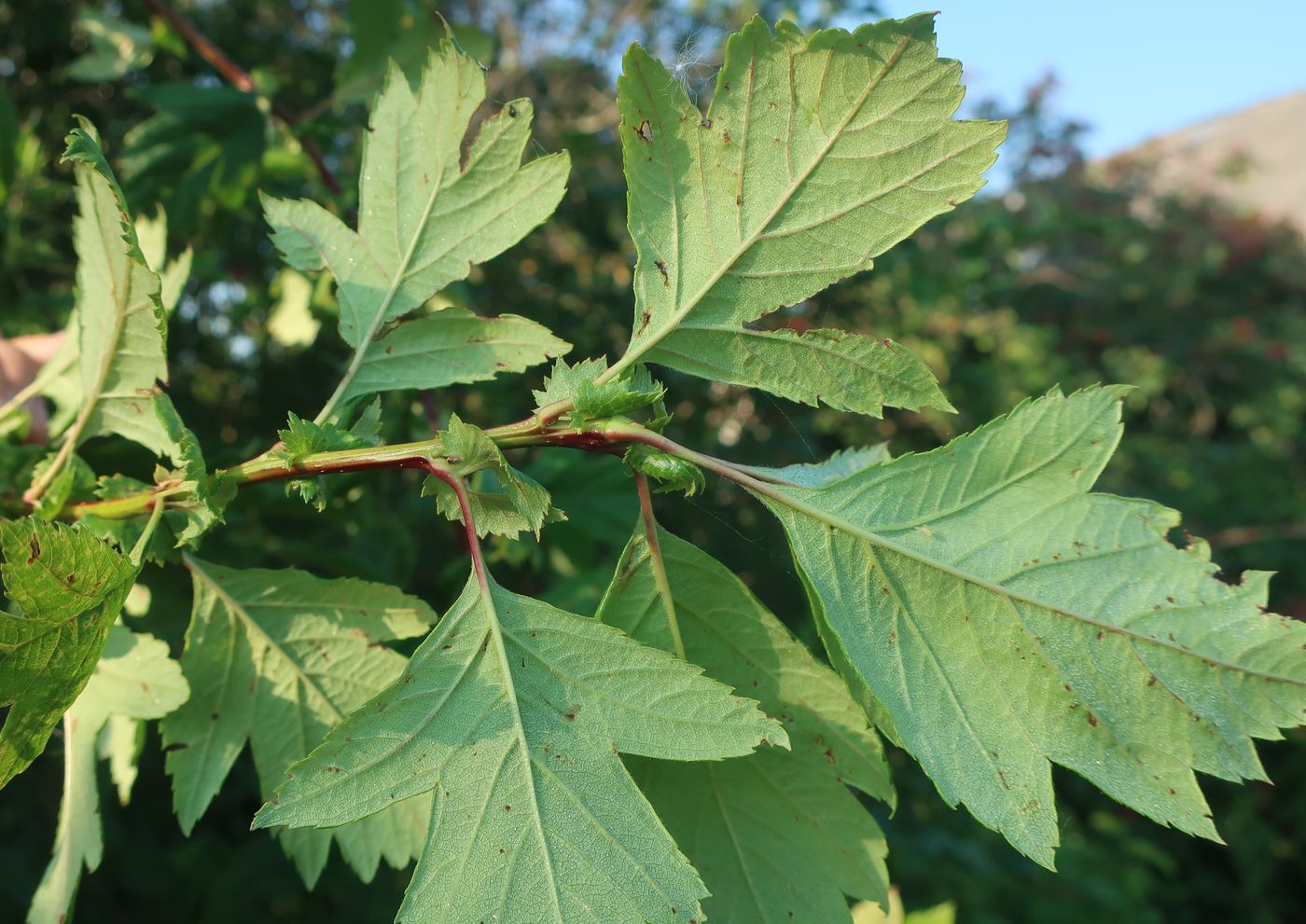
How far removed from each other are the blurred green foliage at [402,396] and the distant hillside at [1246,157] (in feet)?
17.6

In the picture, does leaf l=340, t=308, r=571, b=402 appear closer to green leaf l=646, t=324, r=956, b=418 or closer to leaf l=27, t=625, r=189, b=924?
green leaf l=646, t=324, r=956, b=418

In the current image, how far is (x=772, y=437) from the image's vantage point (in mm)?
3010

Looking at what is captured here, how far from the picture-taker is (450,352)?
879 mm

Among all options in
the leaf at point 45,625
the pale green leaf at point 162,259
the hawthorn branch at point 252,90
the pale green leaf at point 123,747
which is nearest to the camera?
the leaf at point 45,625

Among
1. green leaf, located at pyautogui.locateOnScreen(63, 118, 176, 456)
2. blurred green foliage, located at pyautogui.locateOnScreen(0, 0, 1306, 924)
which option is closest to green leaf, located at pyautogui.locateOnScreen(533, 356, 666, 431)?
blurred green foliage, located at pyautogui.locateOnScreen(0, 0, 1306, 924)

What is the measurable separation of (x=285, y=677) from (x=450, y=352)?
1.13 feet

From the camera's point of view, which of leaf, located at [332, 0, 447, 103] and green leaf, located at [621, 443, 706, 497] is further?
leaf, located at [332, 0, 447, 103]

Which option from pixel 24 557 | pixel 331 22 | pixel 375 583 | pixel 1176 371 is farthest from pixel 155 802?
pixel 1176 371

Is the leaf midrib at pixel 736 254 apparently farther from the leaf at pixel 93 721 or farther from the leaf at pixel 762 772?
the leaf at pixel 93 721

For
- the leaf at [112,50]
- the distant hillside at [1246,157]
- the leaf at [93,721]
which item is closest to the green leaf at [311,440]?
the leaf at [93,721]

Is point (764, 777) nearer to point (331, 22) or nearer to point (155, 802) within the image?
point (155, 802)

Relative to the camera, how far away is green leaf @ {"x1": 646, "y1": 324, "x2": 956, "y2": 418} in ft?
2.56

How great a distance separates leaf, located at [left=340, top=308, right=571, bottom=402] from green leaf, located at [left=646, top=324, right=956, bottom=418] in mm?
140

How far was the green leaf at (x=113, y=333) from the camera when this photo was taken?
0.85 metres
